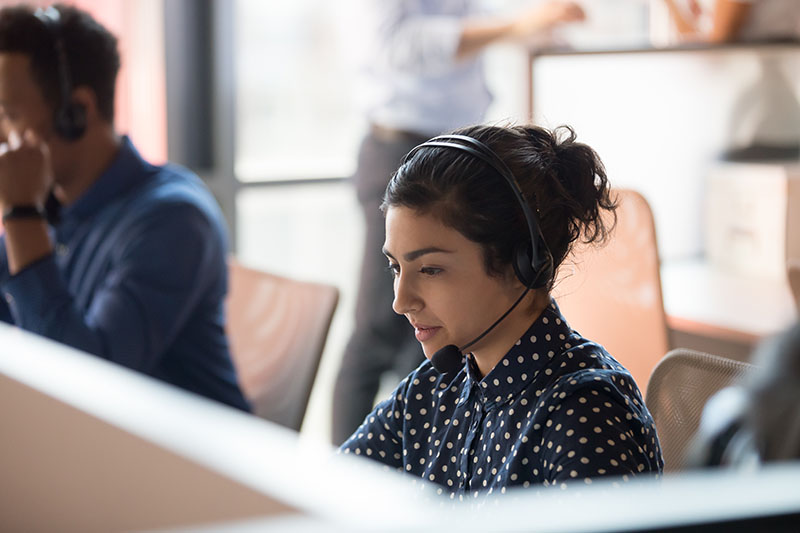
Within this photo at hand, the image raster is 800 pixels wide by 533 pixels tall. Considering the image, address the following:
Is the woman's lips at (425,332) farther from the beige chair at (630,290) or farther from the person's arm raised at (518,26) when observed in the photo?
the person's arm raised at (518,26)

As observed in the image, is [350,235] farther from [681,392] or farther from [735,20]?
[681,392]

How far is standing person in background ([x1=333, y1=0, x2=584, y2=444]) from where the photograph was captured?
2289 millimetres

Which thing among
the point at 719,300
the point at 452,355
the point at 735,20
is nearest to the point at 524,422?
the point at 452,355

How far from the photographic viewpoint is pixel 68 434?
372 mm

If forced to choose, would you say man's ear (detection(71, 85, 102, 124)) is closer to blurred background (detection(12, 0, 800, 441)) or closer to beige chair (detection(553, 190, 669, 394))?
blurred background (detection(12, 0, 800, 441))

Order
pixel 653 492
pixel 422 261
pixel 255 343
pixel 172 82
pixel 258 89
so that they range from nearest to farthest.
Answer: pixel 653 492 < pixel 422 261 < pixel 255 343 < pixel 172 82 < pixel 258 89

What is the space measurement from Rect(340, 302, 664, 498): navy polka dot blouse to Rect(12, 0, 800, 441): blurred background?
0.80 m

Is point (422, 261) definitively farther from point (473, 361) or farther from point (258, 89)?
point (258, 89)

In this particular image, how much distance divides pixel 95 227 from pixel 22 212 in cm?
15

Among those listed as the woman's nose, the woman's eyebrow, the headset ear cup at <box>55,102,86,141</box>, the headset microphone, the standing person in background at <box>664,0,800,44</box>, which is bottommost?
the headset microphone

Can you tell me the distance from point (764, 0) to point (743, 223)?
1.78ft

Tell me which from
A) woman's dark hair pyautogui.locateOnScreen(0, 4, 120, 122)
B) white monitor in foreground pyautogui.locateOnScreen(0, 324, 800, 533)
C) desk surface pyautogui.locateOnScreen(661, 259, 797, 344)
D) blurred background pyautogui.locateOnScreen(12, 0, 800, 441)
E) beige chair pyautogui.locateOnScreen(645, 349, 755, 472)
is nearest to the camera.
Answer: white monitor in foreground pyautogui.locateOnScreen(0, 324, 800, 533)

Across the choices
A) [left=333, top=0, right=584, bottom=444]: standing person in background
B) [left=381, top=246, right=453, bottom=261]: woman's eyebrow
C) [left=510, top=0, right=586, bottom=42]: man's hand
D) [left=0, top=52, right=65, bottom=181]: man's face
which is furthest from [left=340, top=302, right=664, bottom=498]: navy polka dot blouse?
[left=510, top=0, right=586, bottom=42]: man's hand

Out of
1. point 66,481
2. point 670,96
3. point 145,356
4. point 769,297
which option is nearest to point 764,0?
point 670,96
